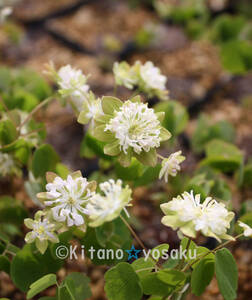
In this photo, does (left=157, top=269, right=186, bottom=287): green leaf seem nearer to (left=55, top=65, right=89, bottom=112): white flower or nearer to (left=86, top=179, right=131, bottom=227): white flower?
(left=86, top=179, right=131, bottom=227): white flower

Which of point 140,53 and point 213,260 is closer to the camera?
point 213,260

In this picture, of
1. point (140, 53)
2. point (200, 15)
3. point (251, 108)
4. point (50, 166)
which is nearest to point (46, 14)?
point (140, 53)

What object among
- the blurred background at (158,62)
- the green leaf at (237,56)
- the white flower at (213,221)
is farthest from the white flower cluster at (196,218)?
the green leaf at (237,56)

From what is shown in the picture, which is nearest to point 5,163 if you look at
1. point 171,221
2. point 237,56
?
point 171,221

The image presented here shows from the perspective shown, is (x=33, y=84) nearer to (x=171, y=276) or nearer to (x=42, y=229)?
(x=42, y=229)

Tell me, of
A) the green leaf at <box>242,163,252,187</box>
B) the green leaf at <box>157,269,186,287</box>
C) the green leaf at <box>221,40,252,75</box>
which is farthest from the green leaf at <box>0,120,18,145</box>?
the green leaf at <box>221,40,252,75</box>

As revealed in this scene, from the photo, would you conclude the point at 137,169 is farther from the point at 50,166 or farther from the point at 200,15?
the point at 200,15
